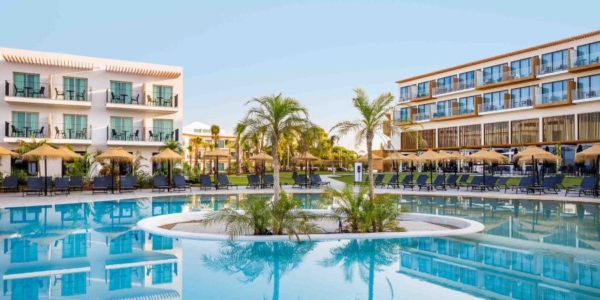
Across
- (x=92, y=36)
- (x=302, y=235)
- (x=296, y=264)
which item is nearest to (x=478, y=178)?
(x=302, y=235)

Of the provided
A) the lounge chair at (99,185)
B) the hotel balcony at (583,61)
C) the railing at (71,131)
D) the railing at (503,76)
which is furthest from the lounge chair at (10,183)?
the railing at (503,76)

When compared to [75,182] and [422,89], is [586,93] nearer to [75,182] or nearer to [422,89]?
[422,89]

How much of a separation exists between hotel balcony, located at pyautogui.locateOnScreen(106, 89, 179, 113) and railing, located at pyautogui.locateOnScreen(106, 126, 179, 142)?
1438mm

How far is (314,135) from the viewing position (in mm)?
15781

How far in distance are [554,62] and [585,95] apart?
15.0 ft

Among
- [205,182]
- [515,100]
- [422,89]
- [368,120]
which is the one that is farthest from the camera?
[422,89]

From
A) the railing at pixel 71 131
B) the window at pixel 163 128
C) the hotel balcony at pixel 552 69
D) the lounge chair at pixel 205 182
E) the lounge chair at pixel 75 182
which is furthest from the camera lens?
the hotel balcony at pixel 552 69

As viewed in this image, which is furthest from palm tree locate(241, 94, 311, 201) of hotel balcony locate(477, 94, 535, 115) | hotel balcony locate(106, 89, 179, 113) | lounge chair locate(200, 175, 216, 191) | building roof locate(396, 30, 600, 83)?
hotel balcony locate(477, 94, 535, 115)

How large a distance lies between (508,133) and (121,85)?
35.8 meters

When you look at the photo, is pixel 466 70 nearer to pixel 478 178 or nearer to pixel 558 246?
pixel 478 178

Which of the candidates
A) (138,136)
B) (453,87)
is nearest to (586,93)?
(453,87)

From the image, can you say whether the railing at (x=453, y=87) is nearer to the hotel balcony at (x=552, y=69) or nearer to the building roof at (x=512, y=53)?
the building roof at (x=512, y=53)

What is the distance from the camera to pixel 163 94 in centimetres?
3575

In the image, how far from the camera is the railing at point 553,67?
4131cm
